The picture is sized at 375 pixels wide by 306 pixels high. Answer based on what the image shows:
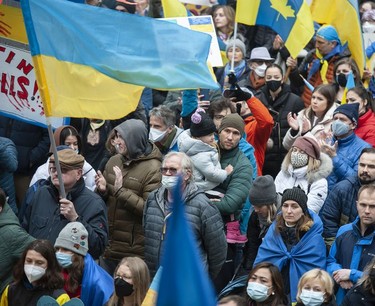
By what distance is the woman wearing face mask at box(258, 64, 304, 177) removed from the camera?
11.5m

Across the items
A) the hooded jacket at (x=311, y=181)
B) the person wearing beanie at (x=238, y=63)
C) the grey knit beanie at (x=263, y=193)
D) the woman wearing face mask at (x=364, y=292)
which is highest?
the woman wearing face mask at (x=364, y=292)

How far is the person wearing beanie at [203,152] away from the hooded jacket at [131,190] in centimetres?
31

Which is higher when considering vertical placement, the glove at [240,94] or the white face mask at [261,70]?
the glove at [240,94]

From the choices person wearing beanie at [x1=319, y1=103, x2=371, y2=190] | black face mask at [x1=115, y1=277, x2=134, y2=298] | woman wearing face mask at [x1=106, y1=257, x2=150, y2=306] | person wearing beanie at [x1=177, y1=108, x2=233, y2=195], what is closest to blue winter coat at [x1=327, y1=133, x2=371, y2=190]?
person wearing beanie at [x1=319, y1=103, x2=371, y2=190]

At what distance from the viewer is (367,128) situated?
10609mm

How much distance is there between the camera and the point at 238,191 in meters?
9.54

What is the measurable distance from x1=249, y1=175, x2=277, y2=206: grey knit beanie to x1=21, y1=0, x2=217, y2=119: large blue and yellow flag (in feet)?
4.76

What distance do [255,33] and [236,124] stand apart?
5392 millimetres

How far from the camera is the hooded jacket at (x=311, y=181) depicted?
9383 millimetres

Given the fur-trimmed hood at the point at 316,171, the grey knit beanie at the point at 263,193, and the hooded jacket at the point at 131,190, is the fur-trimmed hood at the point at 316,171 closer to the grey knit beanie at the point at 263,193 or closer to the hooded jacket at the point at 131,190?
the grey knit beanie at the point at 263,193

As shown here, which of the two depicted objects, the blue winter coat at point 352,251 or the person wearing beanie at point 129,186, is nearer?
the blue winter coat at point 352,251

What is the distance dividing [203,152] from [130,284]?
1999 mm

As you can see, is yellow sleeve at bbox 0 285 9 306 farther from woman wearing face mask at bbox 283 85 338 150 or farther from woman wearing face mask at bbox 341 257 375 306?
woman wearing face mask at bbox 283 85 338 150

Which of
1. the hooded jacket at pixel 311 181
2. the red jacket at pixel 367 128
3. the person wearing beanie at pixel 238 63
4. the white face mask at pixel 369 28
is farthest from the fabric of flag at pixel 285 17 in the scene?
the white face mask at pixel 369 28
